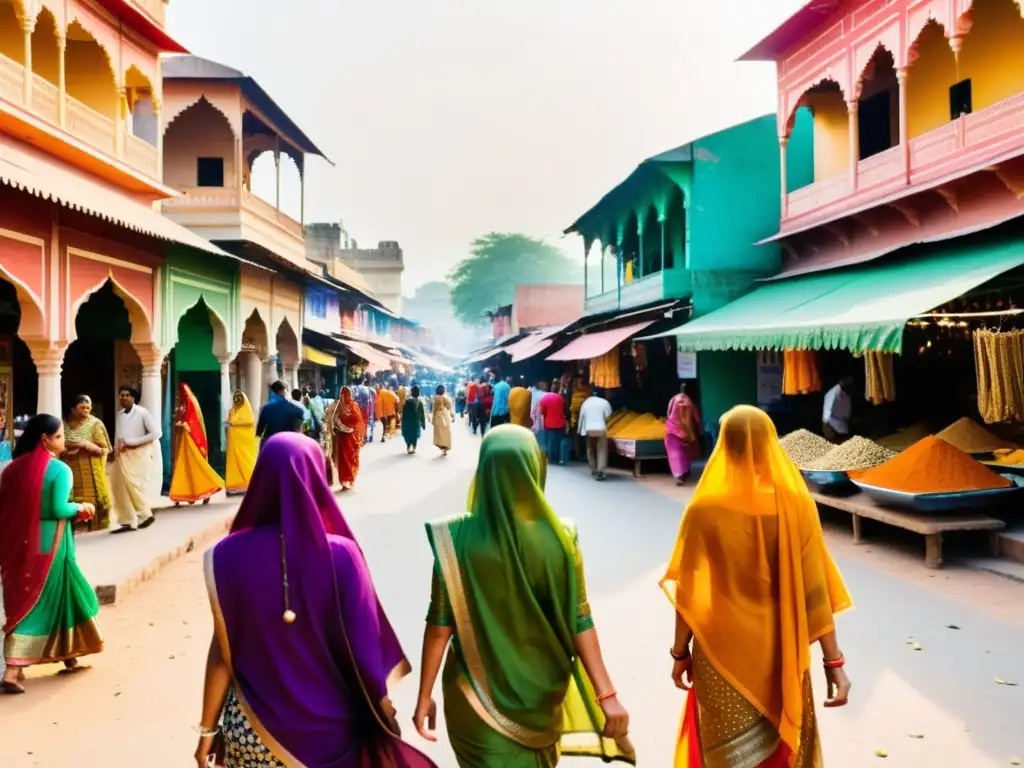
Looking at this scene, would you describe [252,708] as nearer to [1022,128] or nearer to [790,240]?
[1022,128]

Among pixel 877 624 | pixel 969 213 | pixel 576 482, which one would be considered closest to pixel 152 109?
pixel 576 482

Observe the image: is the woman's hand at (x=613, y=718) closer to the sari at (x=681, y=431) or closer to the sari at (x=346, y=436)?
the sari at (x=681, y=431)

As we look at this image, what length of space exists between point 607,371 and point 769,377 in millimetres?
3767

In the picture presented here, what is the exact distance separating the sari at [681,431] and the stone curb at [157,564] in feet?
22.0

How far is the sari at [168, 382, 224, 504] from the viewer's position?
11156 millimetres

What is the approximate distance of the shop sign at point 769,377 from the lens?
15.1 meters

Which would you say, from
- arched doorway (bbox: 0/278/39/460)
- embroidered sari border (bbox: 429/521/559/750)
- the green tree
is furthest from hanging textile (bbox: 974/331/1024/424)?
the green tree

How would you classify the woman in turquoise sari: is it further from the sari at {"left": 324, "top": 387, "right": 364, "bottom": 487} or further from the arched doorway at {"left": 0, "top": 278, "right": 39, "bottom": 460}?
the sari at {"left": 324, "top": 387, "right": 364, "bottom": 487}

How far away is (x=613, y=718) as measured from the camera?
2572 millimetres

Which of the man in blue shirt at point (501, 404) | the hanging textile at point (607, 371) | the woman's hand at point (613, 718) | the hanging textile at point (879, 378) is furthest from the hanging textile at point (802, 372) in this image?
the woman's hand at point (613, 718)

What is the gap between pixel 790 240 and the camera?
14852 mm

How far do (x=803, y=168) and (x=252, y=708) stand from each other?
16.3 m

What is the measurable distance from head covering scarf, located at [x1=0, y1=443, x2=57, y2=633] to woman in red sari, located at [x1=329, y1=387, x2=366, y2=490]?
826cm

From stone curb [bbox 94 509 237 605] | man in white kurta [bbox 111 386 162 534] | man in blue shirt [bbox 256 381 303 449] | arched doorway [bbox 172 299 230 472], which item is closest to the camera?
stone curb [bbox 94 509 237 605]
